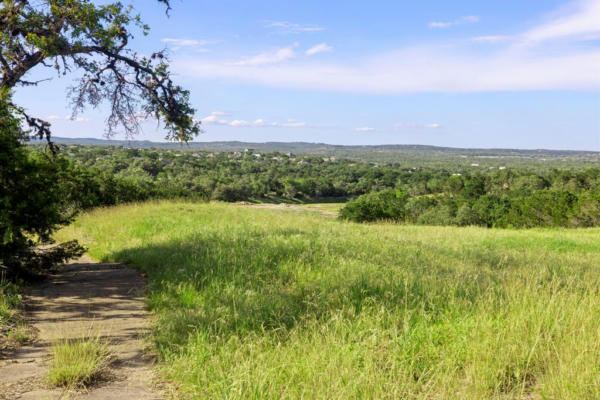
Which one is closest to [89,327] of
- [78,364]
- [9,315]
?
[9,315]

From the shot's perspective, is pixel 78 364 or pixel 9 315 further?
pixel 9 315

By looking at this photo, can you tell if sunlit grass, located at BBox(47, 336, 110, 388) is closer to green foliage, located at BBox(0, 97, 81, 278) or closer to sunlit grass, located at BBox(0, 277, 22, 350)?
sunlit grass, located at BBox(0, 277, 22, 350)

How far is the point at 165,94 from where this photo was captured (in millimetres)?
9594

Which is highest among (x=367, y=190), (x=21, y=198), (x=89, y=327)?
(x=21, y=198)

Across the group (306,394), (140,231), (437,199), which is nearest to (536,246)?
(140,231)

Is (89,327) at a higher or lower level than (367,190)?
higher

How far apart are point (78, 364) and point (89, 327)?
1.55 m

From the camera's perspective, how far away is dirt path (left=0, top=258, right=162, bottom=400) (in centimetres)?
374

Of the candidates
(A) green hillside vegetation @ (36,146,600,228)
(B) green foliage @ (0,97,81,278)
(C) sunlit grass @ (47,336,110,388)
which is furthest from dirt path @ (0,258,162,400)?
(A) green hillside vegetation @ (36,146,600,228)

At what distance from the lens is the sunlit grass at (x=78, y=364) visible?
12.4 ft

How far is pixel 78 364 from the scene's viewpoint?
3.90m

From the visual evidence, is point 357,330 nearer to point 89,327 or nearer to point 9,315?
point 89,327

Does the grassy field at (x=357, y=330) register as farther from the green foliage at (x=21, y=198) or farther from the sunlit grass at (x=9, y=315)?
the green foliage at (x=21, y=198)

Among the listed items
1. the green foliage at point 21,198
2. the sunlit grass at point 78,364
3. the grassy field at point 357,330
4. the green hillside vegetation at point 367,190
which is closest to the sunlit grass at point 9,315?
the green foliage at point 21,198
